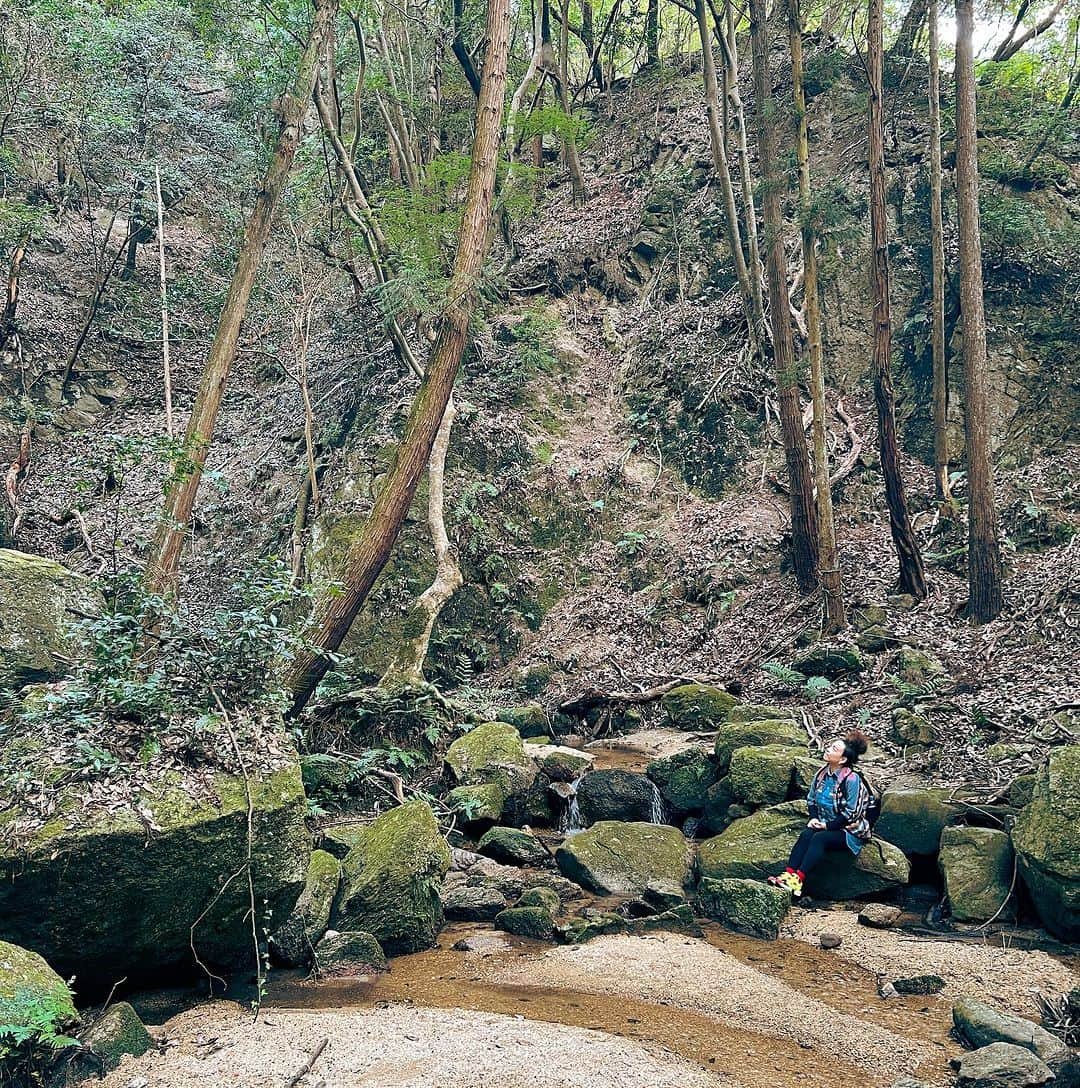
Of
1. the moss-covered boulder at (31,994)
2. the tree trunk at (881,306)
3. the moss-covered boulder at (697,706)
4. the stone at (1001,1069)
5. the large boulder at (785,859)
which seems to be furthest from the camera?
the tree trunk at (881,306)

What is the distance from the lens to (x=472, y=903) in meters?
6.65

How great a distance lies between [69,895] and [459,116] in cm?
2302

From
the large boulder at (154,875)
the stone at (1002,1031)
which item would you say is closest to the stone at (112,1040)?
the large boulder at (154,875)

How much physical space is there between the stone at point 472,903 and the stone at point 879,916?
2.93 m

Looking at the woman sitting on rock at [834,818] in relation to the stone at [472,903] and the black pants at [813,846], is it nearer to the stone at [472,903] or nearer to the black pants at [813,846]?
the black pants at [813,846]

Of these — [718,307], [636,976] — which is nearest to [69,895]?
[636,976]

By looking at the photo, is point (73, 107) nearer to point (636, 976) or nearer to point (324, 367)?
point (324, 367)

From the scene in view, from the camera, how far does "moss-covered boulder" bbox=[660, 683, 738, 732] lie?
1145cm

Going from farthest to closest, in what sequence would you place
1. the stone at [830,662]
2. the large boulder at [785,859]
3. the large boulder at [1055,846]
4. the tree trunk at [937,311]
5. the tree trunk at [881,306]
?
the tree trunk at [937,311] → the tree trunk at [881,306] → the stone at [830,662] → the large boulder at [785,859] → the large boulder at [1055,846]

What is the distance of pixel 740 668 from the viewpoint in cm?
1259

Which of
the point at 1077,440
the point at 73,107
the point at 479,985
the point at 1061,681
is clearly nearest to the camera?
the point at 479,985

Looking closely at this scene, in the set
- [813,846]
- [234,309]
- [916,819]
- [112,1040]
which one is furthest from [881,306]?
[112,1040]

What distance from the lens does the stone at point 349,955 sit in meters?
5.33

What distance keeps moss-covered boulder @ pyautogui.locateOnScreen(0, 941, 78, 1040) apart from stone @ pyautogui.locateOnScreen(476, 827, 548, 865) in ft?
14.7
